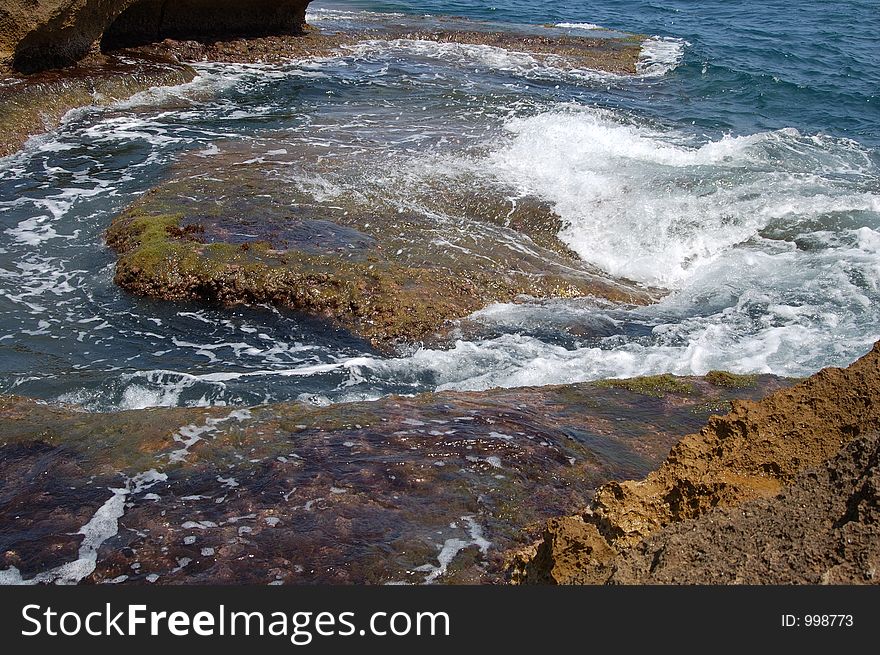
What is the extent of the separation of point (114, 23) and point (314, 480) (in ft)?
48.0

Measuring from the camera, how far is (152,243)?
27.8 ft

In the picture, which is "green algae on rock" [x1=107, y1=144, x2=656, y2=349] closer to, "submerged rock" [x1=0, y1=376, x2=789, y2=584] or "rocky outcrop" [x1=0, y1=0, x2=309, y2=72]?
"submerged rock" [x1=0, y1=376, x2=789, y2=584]

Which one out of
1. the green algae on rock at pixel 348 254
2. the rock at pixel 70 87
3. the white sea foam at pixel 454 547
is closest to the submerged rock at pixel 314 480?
the white sea foam at pixel 454 547

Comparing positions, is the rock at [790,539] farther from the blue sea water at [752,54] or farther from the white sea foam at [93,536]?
the blue sea water at [752,54]

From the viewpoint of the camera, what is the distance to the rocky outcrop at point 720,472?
10.2 ft

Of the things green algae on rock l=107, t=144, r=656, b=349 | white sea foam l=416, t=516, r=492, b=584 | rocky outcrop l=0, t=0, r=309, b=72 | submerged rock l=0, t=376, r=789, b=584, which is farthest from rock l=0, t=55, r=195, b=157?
white sea foam l=416, t=516, r=492, b=584

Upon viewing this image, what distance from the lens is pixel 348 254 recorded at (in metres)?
8.41

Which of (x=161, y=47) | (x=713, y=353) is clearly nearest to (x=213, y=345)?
(x=713, y=353)

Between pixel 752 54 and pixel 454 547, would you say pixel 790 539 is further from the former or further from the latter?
pixel 752 54

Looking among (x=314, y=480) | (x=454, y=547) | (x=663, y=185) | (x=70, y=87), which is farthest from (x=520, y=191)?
(x=70, y=87)

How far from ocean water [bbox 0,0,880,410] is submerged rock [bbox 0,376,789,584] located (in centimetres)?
119

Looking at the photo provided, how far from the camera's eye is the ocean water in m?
7.03

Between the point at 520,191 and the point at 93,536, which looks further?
the point at 520,191

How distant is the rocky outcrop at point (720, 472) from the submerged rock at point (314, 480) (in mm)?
699
